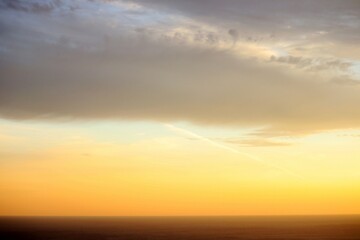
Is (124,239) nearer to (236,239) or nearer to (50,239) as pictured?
(50,239)

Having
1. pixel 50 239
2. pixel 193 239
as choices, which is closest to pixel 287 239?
pixel 193 239

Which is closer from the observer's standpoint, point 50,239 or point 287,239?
point 50,239

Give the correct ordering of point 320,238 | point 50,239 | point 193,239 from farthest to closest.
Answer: point 320,238 < point 193,239 < point 50,239

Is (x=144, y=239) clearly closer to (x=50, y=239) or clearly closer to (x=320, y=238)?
(x=50, y=239)

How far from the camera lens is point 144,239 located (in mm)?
20969

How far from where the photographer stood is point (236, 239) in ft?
70.9

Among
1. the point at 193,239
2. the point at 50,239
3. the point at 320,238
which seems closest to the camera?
the point at 50,239

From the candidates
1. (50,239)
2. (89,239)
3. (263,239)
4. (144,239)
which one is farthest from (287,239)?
(50,239)

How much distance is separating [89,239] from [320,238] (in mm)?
10774

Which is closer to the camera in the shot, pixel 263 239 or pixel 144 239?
pixel 144 239

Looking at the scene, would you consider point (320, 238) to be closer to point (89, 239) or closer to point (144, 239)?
point (144, 239)

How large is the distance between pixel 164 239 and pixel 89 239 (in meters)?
3.33

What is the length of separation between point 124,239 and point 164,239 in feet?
6.15

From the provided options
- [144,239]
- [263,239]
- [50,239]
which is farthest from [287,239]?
[50,239]
